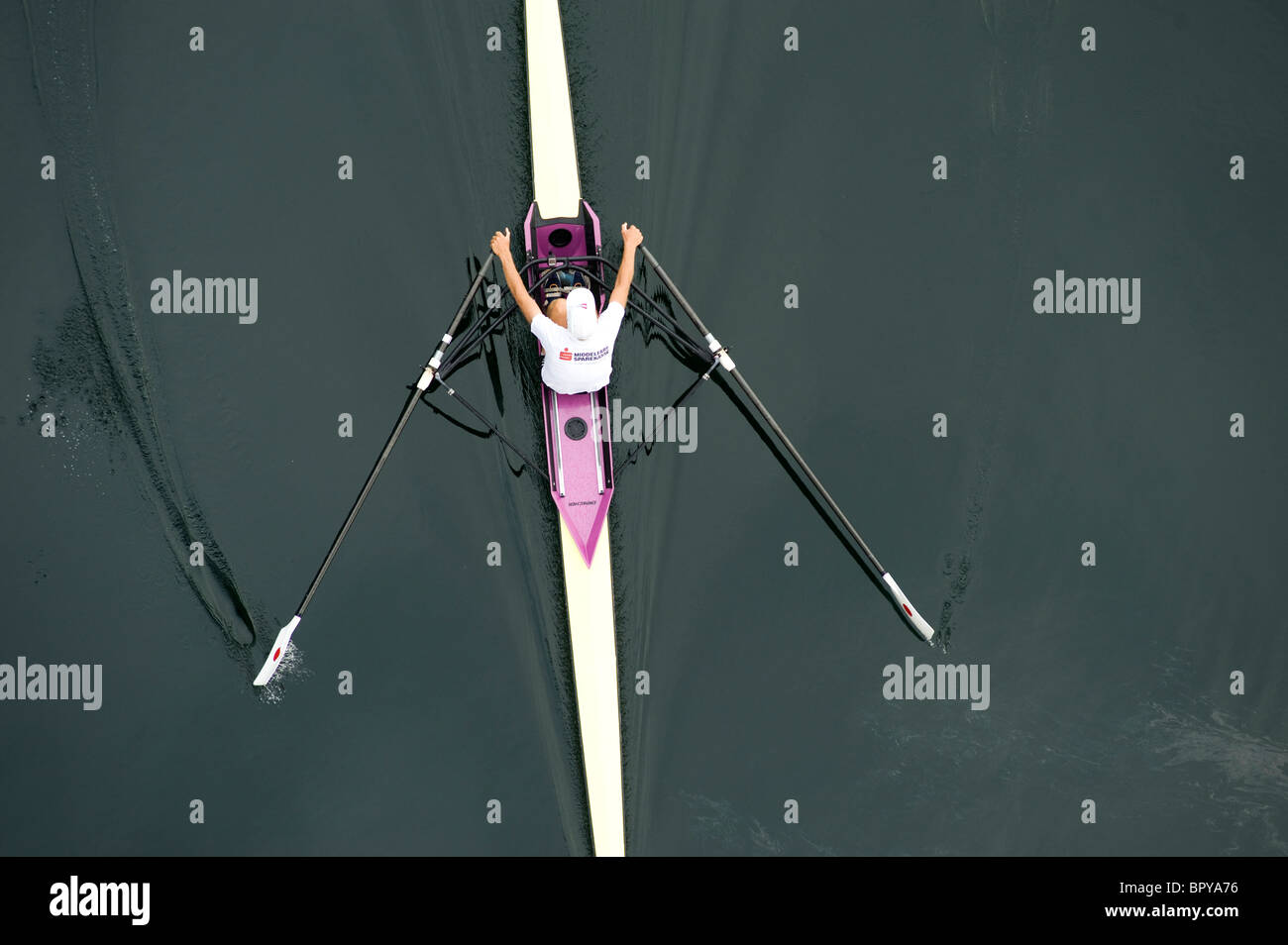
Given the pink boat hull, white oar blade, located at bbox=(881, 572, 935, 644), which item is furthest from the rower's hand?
white oar blade, located at bbox=(881, 572, 935, 644)

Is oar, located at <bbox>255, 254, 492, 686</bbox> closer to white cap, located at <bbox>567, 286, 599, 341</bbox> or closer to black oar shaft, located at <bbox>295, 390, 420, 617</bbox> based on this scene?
black oar shaft, located at <bbox>295, 390, 420, 617</bbox>

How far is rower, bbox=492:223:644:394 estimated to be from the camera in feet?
36.1

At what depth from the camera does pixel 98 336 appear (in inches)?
489

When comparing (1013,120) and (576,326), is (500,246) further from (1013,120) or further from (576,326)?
(1013,120)

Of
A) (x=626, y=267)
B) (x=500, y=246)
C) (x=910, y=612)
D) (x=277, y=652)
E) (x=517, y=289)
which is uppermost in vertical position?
(x=500, y=246)

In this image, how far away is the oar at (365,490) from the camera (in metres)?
11.9

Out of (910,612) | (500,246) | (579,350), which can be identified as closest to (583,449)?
(579,350)

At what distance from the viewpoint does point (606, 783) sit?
1192 cm

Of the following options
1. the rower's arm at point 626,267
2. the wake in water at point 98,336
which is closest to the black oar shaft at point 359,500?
the wake in water at point 98,336

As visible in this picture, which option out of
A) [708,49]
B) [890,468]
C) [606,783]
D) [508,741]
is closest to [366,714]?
[508,741]

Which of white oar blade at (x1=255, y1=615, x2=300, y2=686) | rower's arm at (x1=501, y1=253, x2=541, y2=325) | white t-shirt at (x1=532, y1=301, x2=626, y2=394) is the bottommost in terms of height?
white oar blade at (x1=255, y1=615, x2=300, y2=686)

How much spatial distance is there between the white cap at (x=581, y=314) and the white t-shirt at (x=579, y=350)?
0.28 feet

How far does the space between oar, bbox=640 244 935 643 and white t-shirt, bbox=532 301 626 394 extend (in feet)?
3.36

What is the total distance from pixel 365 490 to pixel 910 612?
17.9 feet
